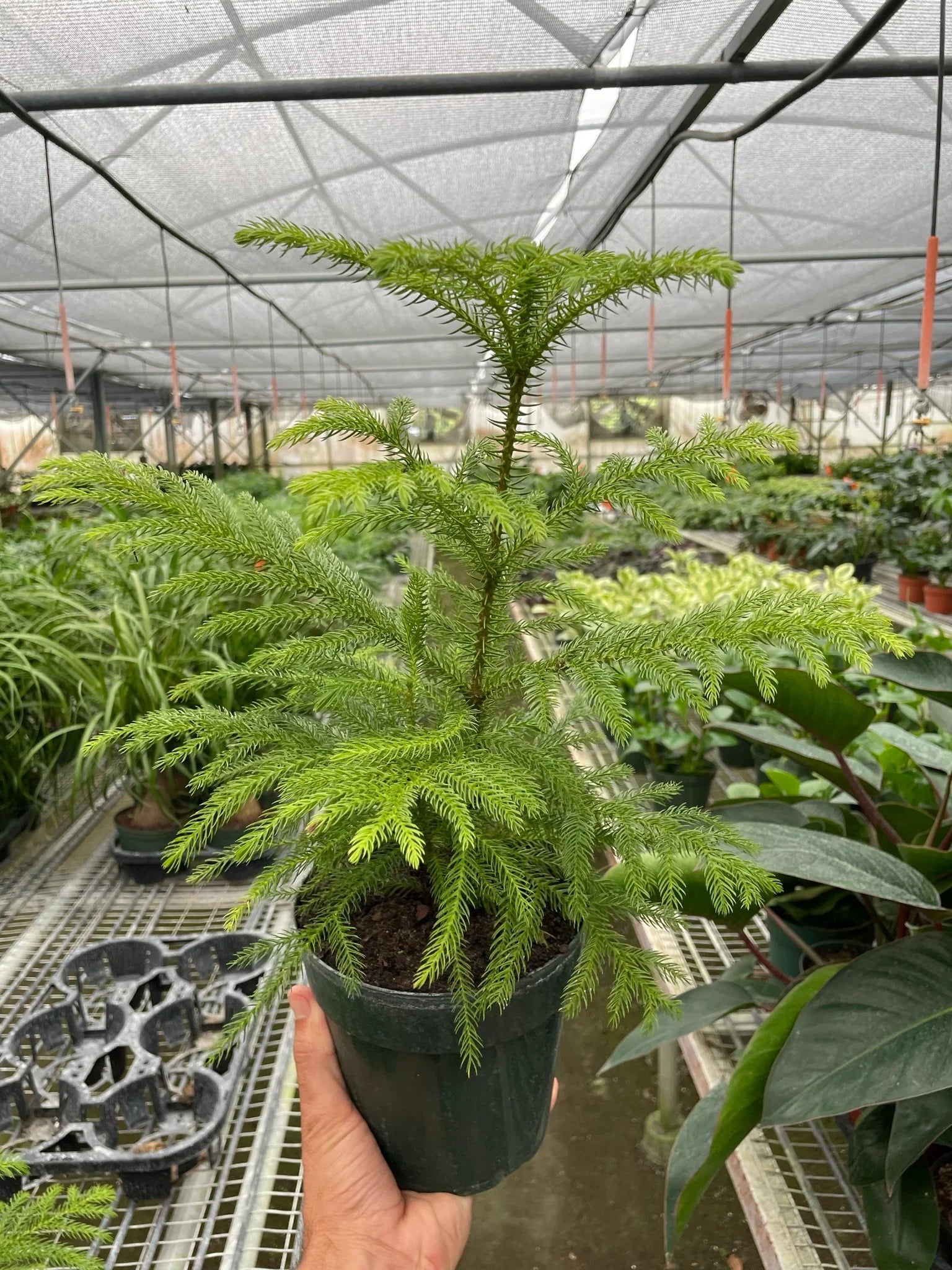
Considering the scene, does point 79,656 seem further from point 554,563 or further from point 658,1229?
point 658,1229

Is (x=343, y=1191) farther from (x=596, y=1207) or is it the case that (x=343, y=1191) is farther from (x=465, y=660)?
(x=596, y=1207)

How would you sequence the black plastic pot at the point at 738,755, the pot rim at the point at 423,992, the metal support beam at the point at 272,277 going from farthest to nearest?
the metal support beam at the point at 272,277, the black plastic pot at the point at 738,755, the pot rim at the point at 423,992

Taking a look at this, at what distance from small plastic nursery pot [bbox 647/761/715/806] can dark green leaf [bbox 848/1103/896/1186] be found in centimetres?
137

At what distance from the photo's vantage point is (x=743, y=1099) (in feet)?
3.17

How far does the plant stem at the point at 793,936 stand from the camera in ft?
4.37

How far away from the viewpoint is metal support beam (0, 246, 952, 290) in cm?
554

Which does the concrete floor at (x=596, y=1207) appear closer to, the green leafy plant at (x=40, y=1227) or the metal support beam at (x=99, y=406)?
the green leafy plant at (x=40, y=1227)

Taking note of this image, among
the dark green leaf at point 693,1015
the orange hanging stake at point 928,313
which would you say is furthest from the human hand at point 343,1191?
the orange hanging stake at point 928,313

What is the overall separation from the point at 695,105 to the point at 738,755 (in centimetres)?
243

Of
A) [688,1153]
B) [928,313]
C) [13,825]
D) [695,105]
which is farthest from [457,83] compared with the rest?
[688,1153]

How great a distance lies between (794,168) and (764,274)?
3072mm

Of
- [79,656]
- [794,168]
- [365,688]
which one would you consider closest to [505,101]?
[794,168]

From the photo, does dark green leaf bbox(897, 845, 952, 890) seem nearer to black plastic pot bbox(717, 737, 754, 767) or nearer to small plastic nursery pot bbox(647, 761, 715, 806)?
small plastic nursery pot bbox(647, 761, 715, 806)

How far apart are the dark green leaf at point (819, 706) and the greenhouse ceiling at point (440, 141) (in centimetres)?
153
